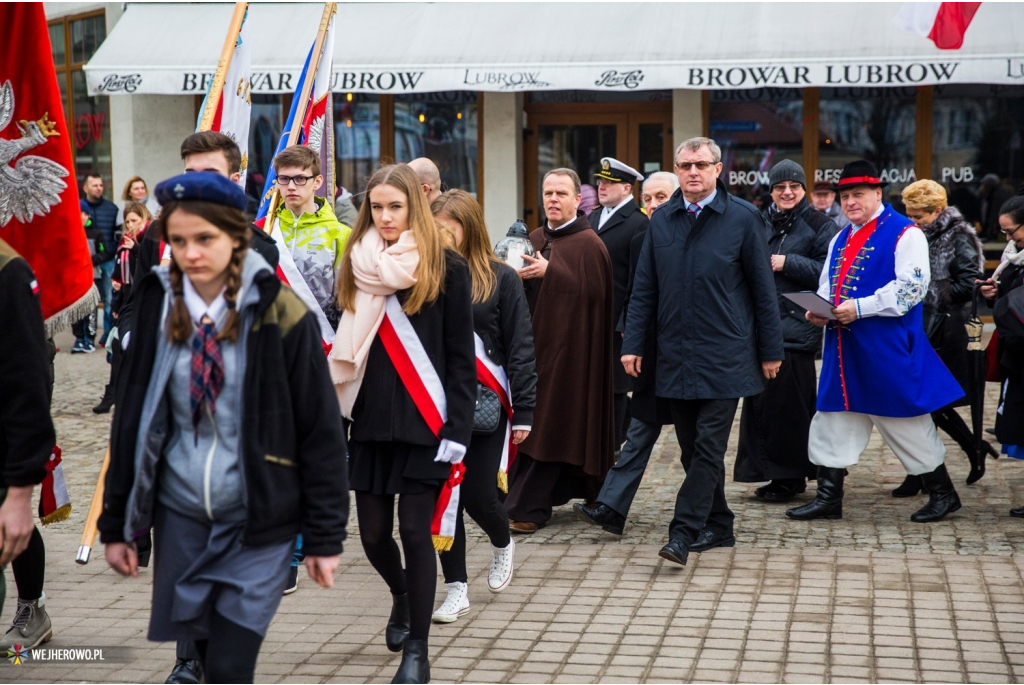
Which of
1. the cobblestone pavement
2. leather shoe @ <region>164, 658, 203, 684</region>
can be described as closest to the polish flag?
the cobblestone pavement

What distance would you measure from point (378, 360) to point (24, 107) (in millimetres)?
1915

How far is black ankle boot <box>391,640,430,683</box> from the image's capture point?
4.23 metres

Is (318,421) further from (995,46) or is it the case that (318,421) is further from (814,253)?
(995,46)

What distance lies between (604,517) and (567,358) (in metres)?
0.90

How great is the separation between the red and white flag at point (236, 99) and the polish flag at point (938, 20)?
5.72 metres

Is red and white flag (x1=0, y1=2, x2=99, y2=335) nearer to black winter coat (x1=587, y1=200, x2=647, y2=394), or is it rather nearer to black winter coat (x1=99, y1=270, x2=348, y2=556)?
black winter coat (x1=99, y1=270, x2=348, y2=556)

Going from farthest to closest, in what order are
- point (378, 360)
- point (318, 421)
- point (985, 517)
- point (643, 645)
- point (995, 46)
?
point (995, 46), point (985, 517), point (643, 645), point (378, 360), point (318, 421)

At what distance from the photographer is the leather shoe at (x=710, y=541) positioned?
6.27 m

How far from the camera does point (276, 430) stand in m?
3.07

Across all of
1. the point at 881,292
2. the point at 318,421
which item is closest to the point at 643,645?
the point at 318,421

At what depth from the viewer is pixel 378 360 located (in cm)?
438

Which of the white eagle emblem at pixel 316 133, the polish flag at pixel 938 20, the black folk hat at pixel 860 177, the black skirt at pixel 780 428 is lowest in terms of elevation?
the black skirt at pixel 780 428

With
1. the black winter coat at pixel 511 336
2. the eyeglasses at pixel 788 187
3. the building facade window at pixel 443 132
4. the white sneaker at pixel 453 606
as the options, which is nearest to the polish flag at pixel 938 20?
the eyeglasses at pixel 788 187

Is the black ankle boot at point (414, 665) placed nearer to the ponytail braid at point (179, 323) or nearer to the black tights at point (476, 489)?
the black tights at point (476, 489)
